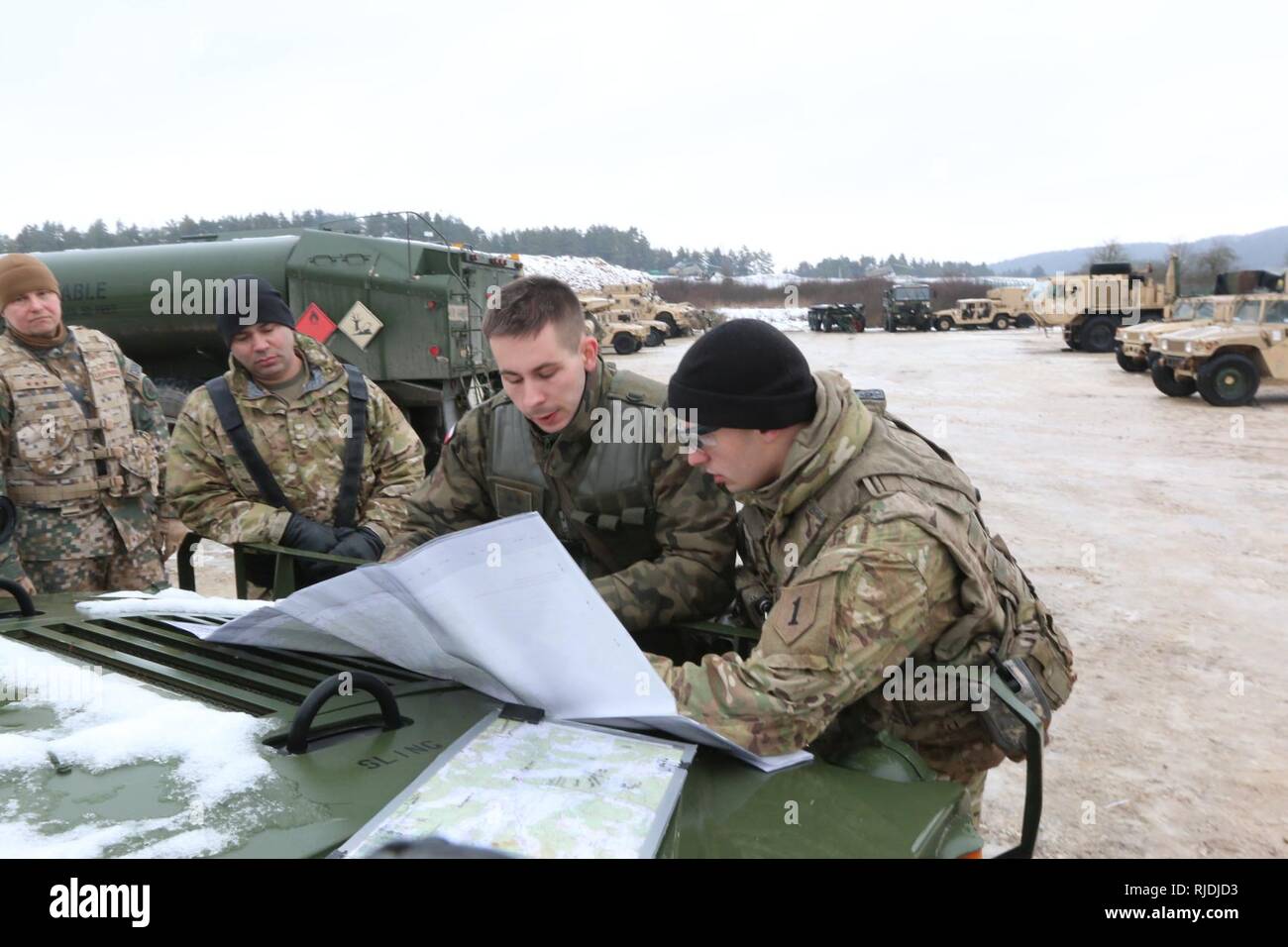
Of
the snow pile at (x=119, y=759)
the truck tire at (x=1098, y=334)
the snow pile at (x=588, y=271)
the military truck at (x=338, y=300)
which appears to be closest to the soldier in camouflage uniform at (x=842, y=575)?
the snow pile at (x=119, y=759)

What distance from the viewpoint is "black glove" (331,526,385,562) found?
117 inches

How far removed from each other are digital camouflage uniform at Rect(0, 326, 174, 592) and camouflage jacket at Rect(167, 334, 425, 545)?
1.89 feet

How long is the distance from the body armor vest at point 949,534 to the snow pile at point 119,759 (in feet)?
3.05

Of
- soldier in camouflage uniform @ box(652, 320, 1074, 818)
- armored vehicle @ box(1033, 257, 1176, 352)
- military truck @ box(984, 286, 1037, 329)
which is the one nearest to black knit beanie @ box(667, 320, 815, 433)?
soldier in camouflage uniform @ box(652, 320, 1074, 818)

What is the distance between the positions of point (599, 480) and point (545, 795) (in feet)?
3.39

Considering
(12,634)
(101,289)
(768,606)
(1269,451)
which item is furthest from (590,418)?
(1269,451)

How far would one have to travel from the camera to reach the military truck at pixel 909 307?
33719mm

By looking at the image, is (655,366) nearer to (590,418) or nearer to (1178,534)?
(1178,534)

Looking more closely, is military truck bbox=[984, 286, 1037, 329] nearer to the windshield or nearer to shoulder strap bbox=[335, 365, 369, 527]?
the windshield

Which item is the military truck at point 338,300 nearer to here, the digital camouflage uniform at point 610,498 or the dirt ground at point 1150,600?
the dirt ground at point 1150,600

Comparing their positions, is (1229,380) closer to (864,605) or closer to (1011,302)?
(864,605)

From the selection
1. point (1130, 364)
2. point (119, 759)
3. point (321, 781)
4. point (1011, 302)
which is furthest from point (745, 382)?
point (1011, 302)

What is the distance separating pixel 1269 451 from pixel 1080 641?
668 cm
